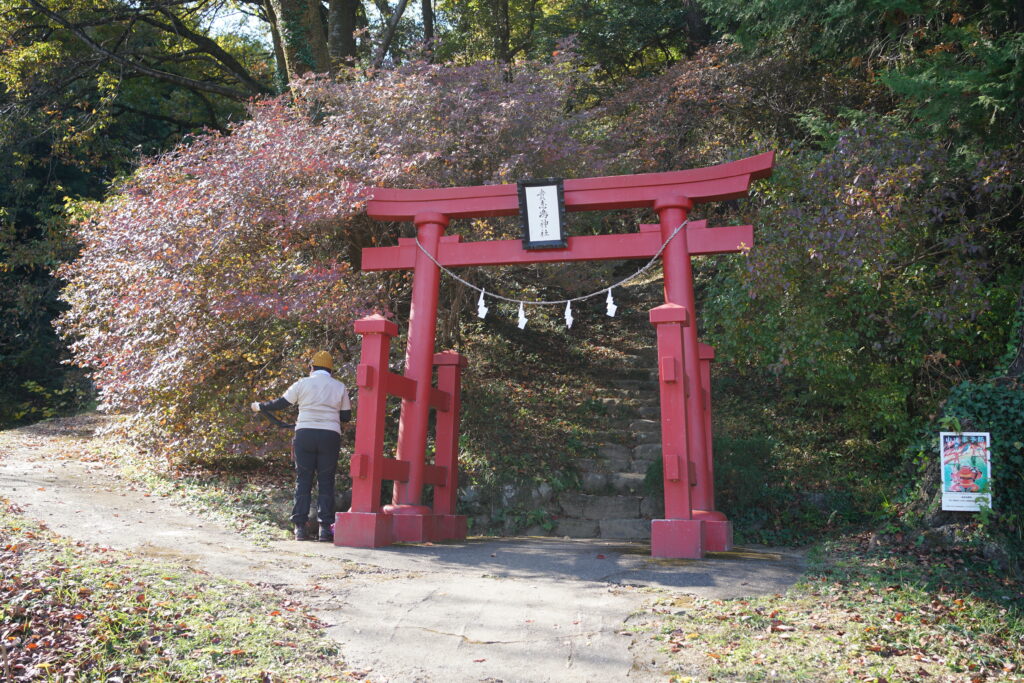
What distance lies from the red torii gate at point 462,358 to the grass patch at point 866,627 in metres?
1.40

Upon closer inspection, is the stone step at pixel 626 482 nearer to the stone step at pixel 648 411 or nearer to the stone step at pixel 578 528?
the stone step at pixel 578 528

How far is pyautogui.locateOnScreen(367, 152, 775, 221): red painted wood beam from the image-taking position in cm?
705

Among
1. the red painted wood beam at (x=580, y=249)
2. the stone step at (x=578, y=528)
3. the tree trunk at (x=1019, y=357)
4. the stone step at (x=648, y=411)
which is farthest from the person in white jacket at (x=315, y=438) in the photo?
the tree trunk at (x=1019, y=357)

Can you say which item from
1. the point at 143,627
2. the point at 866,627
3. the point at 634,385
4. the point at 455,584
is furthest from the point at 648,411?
the point at 143,627

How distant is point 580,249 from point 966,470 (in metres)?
3.55

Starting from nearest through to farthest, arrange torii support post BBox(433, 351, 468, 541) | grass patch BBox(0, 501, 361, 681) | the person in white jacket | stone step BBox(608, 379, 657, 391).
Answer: grass patch BBox(0, 501, 361, 681), the person in white jacket, torii support post BBox(433, 351, 468, 541), stone step BBox(608, 379, 657, 391)

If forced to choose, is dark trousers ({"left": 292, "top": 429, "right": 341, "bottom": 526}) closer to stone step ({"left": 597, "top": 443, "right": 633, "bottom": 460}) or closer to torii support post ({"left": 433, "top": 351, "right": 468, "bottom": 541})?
torii support post ({"left": 433, "top": 351, "right": 468, "bottom": 541})

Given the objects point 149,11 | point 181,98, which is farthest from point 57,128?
point 181,98

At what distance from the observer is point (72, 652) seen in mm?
3494

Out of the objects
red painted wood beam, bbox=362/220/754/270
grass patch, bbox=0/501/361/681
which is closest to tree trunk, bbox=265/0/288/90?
red painted wood beam, bbox=362/220/754/270

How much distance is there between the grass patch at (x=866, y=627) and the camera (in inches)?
151

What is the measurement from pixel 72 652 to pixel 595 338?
1084 centimetres

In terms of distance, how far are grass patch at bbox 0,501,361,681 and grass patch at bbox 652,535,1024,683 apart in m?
1.79

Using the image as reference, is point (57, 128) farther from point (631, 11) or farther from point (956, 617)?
point (956, 617)
